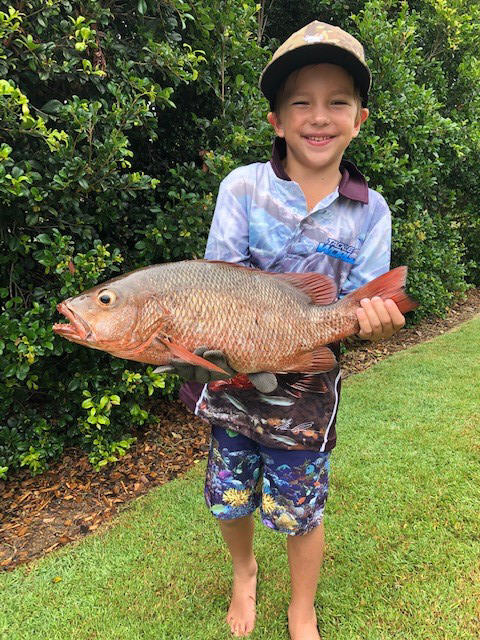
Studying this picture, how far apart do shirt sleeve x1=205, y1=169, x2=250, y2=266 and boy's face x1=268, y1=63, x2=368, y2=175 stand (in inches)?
11.5

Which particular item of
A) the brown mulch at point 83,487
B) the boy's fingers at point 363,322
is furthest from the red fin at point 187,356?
the brown mulch at point 83,487

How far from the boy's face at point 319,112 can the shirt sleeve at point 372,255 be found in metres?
0.34

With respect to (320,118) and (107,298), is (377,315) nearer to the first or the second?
(320,118)

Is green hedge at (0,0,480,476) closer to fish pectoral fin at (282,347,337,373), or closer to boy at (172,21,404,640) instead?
boy at (172,21,404,640)

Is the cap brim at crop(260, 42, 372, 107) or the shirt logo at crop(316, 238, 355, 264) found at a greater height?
the cap brim at crop(260, 42, 372, 107)

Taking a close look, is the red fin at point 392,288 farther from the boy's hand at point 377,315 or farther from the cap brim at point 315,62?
the cap brim at point 315,62

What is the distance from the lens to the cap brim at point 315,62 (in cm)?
183

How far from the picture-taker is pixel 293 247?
2.00 meters

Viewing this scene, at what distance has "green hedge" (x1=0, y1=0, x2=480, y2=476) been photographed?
289 centimetres

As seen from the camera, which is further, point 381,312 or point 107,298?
point 381,312

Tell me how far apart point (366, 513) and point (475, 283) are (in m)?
8.41

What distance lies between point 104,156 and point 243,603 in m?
2.69

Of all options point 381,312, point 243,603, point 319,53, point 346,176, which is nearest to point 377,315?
point 381,312

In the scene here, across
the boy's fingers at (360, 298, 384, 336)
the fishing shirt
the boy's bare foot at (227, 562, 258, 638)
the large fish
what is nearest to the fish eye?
the large fish
